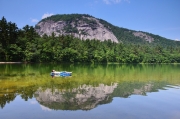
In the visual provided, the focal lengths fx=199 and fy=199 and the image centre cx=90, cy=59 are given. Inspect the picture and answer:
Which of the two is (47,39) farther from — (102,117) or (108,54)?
(102,117)

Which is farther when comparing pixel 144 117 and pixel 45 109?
pixel 45 109

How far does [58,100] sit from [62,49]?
238 ft

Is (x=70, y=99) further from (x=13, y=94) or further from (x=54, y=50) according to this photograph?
(x=54, y=50)

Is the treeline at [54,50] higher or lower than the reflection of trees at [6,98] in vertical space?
higher

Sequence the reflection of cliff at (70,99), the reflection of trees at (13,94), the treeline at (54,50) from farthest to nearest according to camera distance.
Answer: the treeline at (54,50) < the reflection of trees at (13,94) < the reflection of cliff at (70,99)

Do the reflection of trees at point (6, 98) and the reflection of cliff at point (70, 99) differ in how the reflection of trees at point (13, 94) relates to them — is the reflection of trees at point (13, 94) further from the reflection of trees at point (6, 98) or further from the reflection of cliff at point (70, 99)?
the reflection of cliff at point (70, 99)

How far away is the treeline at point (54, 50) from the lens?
7150 centimetres

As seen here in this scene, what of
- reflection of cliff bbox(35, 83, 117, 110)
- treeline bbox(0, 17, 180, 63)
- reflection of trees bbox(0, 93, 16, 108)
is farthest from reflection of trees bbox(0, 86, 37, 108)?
treeline bbox(0, 17, 180, 63)

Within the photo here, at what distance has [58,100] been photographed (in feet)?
58.4

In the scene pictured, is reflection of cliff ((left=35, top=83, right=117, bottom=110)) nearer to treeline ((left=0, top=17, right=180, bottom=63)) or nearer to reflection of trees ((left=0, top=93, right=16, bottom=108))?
reflection of trees ((left=0, top=93, right=16, bottom=108))

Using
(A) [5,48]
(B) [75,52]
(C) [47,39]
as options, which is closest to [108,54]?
(B) [75,52]

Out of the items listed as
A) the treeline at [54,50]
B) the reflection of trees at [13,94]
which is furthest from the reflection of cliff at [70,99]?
the treeline at [54,50]

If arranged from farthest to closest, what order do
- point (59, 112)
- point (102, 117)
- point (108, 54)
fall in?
point (108, 54) → point (59, 112) → point (102, 117)

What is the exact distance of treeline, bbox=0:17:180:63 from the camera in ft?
235
